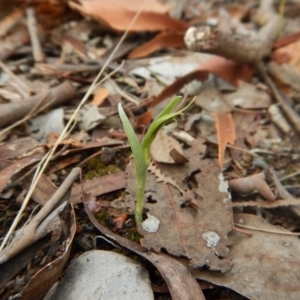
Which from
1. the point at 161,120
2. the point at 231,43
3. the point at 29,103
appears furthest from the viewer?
the point at 231,43

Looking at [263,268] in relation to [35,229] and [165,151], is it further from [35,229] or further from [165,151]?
[35,229]

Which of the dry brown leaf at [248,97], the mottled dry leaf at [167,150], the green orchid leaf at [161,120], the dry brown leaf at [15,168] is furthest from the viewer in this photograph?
the dry brown leaf at [248,97]

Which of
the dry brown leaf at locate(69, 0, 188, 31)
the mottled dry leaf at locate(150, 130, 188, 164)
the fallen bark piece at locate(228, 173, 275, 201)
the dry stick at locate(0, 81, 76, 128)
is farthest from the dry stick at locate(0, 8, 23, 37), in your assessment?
the fallen bark piece at locate(228, 173, 275, 201)

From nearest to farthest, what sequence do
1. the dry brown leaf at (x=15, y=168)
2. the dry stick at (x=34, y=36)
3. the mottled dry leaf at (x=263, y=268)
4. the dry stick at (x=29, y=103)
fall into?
the mottled dry leaf at (x=263, y=268) → the dry brown leaf at (x=15, y=168) → the dry stick at (x=29, y=103) → the dry stick at (x=34, y=36)

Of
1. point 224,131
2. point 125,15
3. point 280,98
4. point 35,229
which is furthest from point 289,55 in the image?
point 35,229

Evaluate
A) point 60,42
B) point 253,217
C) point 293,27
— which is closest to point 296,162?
point 253,217

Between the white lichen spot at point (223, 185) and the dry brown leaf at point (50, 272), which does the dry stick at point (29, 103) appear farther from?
the white lichen spot at point (223, 185)

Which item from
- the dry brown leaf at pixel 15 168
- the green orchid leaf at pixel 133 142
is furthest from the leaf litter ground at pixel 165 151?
the green orchid leaf at pixel 133 142

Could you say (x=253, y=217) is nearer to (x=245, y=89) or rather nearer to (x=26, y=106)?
(x=245, y=89)
